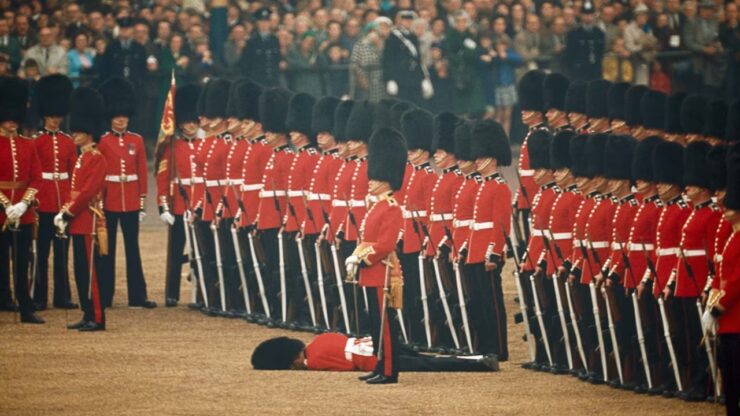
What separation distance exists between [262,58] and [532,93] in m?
7.96

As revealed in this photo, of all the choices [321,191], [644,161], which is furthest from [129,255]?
[644,161]

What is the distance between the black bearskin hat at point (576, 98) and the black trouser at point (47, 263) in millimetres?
3858

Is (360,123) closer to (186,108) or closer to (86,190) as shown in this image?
(86,190)

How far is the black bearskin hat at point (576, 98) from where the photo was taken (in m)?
14.6

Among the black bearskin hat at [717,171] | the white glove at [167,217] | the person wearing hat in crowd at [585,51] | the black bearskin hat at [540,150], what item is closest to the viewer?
the black bearskin hat at [717,171]

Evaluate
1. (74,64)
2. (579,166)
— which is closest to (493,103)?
(74,64)

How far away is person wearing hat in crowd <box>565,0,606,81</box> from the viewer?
72.2 feet

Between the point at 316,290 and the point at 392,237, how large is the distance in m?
2.74

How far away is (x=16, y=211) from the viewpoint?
13703 mm

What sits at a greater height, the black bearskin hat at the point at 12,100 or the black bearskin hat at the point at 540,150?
the black bearskin hat at the point at 12,100

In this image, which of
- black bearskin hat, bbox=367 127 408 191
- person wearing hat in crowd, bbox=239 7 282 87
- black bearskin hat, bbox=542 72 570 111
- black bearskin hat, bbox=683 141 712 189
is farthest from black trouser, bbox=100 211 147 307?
person wearing hat in crowd, bbox=239 7 282 87

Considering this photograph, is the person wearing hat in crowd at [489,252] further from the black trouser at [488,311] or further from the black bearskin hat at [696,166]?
the black bearskin hat at [696,166]

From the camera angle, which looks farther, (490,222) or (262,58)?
(262,58)

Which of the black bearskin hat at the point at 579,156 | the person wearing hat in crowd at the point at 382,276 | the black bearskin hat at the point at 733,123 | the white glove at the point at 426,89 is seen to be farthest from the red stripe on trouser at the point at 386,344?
the white glove at the point at 426,89
